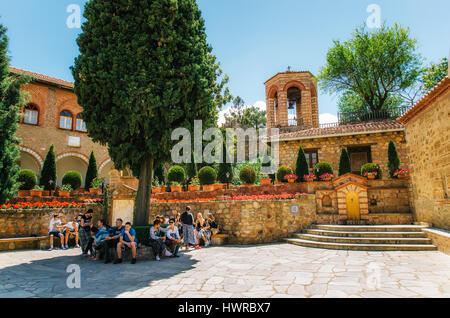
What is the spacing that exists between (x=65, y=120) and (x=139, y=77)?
55.2 ft

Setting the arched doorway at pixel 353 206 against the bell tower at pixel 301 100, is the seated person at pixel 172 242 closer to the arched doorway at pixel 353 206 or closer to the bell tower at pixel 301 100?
the arched doorway at pixel 353 206

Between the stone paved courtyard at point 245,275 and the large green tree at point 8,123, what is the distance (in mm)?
4112

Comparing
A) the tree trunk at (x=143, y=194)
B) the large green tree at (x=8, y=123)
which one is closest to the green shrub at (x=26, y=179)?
the large green tree at (x=8, y=123)

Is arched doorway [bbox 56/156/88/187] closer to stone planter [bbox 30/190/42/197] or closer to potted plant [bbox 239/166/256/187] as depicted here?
stone planter [bbox 30/190/42/197]

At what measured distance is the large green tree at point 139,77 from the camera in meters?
7.90

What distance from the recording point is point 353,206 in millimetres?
10898

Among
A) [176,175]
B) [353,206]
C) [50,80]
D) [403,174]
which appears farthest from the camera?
[50,80]

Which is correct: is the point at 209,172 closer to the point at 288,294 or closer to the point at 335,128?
the point at 335,128

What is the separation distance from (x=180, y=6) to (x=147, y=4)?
41.7 inches

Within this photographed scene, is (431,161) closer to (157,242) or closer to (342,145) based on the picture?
(157,242)

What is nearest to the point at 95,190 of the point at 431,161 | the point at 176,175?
the point at 176,175

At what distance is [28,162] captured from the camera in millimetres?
19578

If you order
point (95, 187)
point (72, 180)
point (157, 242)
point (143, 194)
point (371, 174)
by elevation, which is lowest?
point (157, 242)
